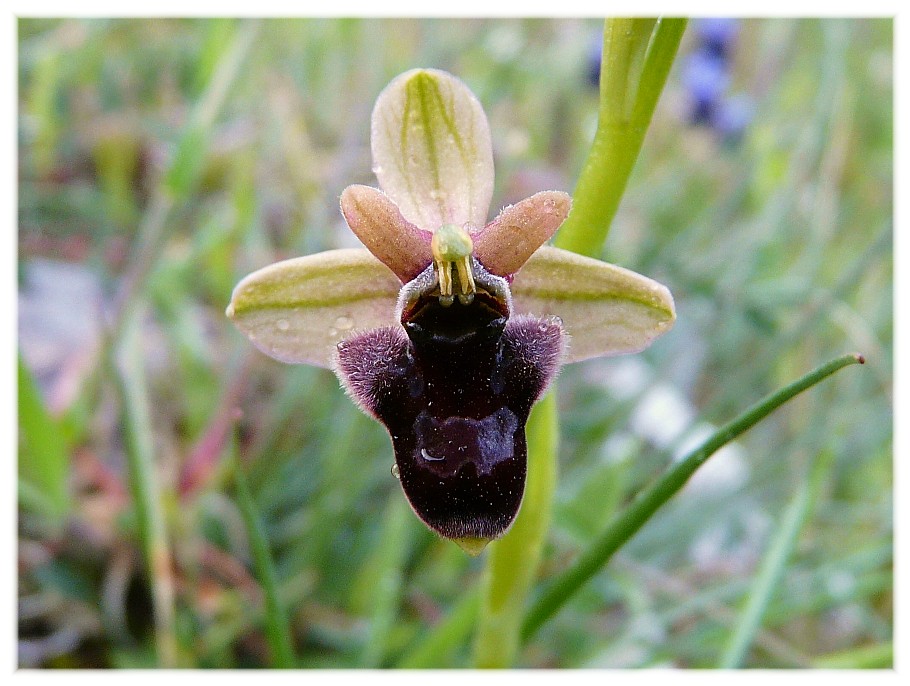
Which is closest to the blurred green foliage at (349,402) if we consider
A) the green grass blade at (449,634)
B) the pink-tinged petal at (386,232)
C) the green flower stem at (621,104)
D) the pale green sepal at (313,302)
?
the green grass blade at (449,634)

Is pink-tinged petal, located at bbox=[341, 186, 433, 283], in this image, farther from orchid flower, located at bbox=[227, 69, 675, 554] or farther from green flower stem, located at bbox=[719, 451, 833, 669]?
green flower stem, located at bbox=[719, 451, 833, 669]

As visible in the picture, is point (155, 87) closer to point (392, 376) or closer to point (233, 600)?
point (233, 600)

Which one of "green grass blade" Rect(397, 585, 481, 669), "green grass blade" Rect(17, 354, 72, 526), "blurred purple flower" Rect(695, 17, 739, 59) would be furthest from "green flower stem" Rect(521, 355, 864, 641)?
"blurred purple flower" Rect(695, 17, 739, 59)

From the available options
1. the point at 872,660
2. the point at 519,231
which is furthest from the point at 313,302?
the point at 872,660

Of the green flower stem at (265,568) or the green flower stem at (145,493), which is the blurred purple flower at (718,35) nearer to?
the green flower stem at (145,493)

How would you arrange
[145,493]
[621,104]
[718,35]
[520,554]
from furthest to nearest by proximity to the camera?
[718,35] < [145,493] < [520,554] < [621,104]

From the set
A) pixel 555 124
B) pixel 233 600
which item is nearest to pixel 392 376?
pixel 233 600

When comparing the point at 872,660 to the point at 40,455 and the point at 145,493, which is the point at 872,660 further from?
the point at 40,455
